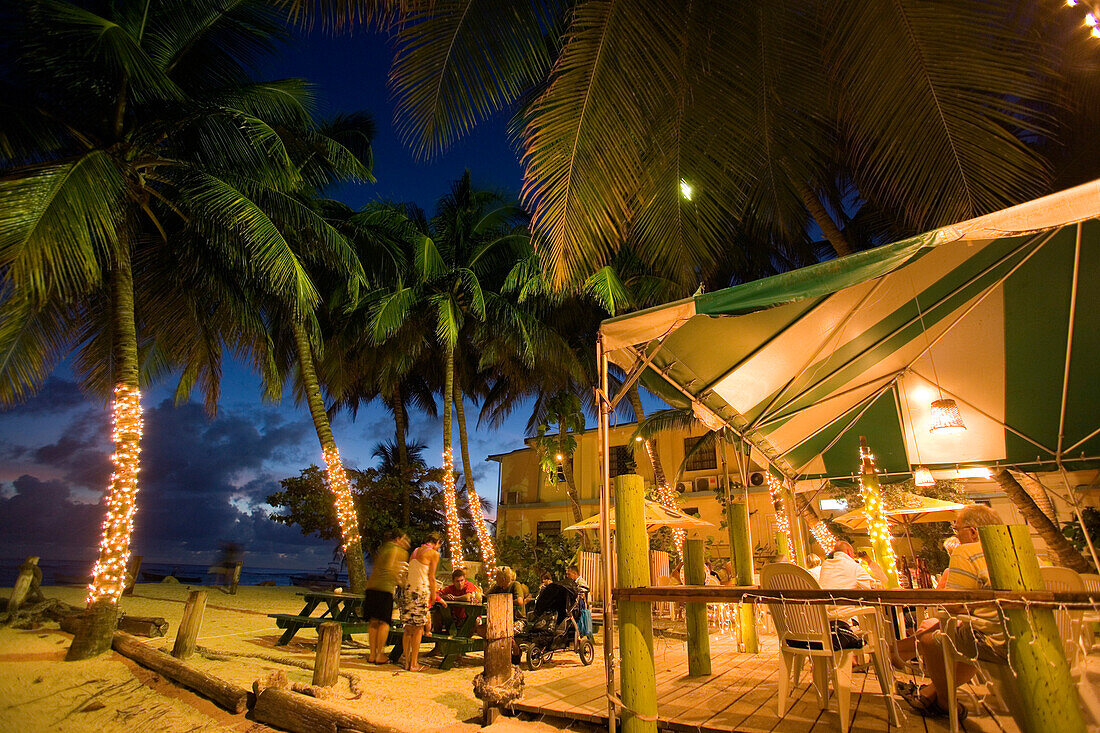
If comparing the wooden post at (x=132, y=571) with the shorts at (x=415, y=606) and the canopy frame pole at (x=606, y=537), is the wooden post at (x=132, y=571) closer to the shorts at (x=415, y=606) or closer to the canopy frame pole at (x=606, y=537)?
the shorts at (x=415, y=606)

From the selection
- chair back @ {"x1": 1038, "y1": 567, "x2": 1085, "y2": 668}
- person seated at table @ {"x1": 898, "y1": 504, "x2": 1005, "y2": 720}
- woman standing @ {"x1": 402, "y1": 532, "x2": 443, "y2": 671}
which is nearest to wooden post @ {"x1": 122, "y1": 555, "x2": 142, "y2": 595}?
woman standing @ {"x1": 402, "y1": 532, "x2": 443, "y2": 671}

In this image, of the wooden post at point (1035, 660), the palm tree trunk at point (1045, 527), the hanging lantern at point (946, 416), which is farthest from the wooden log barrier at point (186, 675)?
the palm tree trunk at point (1045, 527)

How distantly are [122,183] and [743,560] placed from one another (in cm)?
1042

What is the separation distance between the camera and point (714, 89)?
4.94 meters

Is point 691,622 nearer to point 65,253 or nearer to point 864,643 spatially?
point 864,643

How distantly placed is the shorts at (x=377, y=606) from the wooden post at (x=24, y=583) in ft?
25.5

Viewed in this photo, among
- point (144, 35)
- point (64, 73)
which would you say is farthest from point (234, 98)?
point (64, 73)

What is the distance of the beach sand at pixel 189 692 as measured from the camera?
4.86 m

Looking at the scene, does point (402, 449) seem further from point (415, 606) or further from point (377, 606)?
point (415, 606)

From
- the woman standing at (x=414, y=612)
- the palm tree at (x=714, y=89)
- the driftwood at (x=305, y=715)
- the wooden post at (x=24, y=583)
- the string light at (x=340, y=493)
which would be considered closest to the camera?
the palm tree at (x=714, y=89)

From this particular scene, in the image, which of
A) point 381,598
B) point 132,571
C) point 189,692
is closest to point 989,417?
point 381,598

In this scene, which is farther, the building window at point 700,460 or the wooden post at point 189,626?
the building window at point 700,460

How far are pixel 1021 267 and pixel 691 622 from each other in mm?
4667

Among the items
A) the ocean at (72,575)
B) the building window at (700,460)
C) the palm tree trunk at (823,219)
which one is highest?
the palm tree trunk at (823,219)
